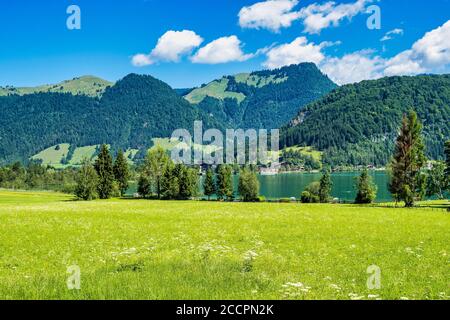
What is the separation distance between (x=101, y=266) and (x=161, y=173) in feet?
311

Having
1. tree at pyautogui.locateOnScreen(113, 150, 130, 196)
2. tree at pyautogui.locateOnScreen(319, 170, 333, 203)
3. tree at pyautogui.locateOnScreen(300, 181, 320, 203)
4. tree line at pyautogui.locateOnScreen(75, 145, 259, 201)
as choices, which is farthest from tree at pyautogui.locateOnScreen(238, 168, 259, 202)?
tree at pyautogui.locateOnScreen(113, 150, 130, 196)

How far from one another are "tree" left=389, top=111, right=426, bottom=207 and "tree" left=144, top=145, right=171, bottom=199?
59484 millimetres

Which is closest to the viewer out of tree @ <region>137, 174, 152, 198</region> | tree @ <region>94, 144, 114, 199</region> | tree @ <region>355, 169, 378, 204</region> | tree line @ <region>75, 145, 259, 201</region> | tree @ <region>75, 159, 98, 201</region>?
tree @ <region>75, 159, 98, 201</region>

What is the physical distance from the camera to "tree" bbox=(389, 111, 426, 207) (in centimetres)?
6788

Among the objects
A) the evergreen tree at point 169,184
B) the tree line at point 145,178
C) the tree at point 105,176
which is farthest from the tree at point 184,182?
the tree at point 105,176

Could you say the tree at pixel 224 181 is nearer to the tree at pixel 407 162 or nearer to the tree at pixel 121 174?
the tree at pixel 121 174

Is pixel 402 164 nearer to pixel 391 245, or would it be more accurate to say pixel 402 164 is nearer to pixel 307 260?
Result: pixel 391 245

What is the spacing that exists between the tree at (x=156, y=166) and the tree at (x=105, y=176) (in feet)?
32.1

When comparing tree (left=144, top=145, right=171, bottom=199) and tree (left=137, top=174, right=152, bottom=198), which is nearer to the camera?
tree (left=137, top=174, right=152, bottom=198)

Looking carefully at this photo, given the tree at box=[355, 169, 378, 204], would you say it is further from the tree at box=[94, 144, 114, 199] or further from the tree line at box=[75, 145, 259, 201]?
the tree at box=[94, 144, 114, 199]

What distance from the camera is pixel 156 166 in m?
110

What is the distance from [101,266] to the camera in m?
15.9

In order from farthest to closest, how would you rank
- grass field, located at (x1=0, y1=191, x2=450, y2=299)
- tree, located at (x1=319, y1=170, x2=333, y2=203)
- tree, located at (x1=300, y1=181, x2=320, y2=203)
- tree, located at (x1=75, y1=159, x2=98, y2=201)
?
tree, located at (x1=319, y1=170, x2=333, y2=203)
tree, located at (x1=300, y1=181, x2=320, y2=203)
tree, located at (x1=75, y1=159, x2=98, y2=201)
grass field, located at (x1=0, y1=191, x2=450, y2=299)

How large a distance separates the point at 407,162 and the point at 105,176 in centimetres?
7038
